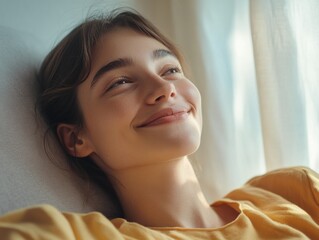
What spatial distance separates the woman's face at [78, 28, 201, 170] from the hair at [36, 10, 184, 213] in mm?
25

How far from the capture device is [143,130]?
85cm

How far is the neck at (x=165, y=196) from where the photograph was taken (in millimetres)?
908

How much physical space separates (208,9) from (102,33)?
46 cm

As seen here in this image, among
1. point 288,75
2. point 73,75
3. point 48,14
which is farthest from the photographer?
point 48,14

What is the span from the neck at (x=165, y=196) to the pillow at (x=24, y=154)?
10 cm

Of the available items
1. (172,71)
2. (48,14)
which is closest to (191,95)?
(172,71)

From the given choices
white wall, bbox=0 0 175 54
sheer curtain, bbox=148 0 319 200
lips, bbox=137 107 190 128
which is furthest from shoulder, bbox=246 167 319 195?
white wall, bbox=0 0 175 54

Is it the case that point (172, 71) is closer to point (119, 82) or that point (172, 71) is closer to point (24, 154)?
point (119, 82)

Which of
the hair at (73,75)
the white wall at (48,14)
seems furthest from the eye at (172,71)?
the white wall at (48,14)

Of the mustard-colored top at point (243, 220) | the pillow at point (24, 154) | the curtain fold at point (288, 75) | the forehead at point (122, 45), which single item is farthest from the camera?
the curtain fold at point (288, 75)

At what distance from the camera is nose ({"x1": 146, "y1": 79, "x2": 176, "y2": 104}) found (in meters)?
0.86

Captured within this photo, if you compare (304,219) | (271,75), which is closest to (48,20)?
(271,75)

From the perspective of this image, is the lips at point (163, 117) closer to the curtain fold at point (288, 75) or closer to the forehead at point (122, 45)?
the forehead at point (122, 45)

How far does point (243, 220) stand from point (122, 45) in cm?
48
